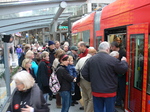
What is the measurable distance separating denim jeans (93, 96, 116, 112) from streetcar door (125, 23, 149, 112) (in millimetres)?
514

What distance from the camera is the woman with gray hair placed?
6.70ft

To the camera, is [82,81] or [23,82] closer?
[23,82]

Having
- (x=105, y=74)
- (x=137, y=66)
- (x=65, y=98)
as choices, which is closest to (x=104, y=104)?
(x=105, y=74)

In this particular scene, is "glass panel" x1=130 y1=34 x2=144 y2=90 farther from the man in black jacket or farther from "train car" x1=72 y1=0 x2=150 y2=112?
the man in black jacket

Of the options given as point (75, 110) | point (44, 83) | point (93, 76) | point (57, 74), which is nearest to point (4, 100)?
point (44, 83)

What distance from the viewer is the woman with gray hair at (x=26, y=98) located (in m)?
2.04

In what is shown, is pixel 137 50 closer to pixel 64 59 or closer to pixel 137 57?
pixel 137 57

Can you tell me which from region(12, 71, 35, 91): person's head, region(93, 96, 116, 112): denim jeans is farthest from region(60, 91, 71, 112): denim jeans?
region(12, 71, 35, 91): person's head

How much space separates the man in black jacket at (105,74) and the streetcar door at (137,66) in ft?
1.27

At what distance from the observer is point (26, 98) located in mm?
2068

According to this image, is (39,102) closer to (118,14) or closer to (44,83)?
(44,83)

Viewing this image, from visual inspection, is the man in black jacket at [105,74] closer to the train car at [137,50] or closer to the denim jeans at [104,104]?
the denim jeans at [104,104]

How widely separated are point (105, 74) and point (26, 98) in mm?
1481

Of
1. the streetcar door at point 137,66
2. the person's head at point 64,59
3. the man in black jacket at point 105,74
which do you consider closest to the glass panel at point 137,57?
the streetcar door at point 137,66
